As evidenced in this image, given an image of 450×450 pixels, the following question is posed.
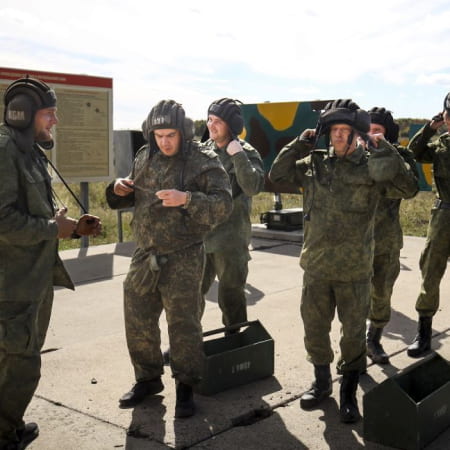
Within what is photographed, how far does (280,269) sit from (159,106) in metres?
5.17

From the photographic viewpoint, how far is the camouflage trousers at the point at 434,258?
5641 millimetres

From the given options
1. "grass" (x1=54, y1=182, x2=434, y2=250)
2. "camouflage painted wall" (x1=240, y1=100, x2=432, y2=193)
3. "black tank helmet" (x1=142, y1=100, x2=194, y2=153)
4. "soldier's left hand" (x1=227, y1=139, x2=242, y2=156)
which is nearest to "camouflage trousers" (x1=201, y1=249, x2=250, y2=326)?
"soldier's left hand" (x1=227, y1=139, x2=242, y2=156)

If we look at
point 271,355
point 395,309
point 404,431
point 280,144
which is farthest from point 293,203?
point 404,431

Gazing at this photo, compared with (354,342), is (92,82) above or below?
above

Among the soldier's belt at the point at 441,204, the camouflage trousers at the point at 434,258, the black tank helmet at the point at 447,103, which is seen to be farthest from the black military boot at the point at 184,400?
the black tank helmet at the point at 447,103

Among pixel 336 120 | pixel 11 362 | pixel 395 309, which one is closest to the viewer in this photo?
pixel 11 362

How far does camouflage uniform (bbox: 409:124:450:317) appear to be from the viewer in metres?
5.61

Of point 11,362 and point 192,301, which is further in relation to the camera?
point 192,301

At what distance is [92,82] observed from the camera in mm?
9992

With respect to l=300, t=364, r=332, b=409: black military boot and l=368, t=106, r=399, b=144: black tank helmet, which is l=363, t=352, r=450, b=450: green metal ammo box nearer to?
l=300, t=364, r=332, b=409: black military boot

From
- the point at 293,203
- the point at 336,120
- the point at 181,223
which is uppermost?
the point at 336,120

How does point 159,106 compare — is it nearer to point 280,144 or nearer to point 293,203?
point 280,144

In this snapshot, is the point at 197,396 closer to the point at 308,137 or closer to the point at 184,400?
the point at 184,400

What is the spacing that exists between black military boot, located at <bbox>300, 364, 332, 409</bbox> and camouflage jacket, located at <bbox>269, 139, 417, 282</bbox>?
665mm
